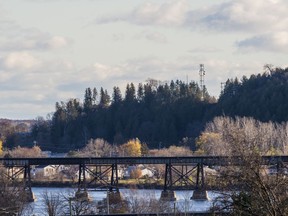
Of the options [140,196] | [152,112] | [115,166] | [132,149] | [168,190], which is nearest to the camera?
[140,196]

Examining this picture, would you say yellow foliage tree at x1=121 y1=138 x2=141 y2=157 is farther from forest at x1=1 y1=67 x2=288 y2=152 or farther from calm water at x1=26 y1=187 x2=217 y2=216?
calm water at x1=26 y1=187 x2=217 y2=216

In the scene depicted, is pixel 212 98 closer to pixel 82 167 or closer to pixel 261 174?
pixel 82 167

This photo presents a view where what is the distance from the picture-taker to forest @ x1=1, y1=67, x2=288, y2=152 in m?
138

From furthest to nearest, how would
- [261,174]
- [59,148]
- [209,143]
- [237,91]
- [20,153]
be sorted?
1. [59,148]
2. [237,91]
3. [20,153]
4. [209,143]
5. [261,174]

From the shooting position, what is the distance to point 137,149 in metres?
129

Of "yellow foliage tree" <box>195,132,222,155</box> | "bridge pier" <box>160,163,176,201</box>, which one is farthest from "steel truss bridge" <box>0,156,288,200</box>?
"yellow foliage tree" <box>195,132,222,155</box>

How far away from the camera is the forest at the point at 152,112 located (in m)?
138

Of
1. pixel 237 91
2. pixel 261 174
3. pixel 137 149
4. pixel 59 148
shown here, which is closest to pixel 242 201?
pixel 261 174

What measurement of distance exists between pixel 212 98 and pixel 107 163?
211 ft

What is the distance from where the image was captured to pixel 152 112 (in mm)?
153000

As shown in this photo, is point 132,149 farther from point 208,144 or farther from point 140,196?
point 140,196

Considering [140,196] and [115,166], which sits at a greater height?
[115,166]

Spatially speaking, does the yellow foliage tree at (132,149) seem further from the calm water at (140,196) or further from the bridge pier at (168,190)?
the bridge pier at (168,190)

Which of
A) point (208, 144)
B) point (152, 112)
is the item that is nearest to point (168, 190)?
point (208, 144)
